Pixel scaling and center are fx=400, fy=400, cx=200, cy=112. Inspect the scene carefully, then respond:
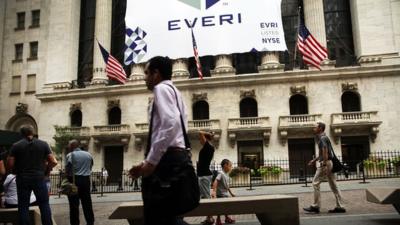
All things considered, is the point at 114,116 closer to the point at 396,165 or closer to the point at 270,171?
the point at 270,171

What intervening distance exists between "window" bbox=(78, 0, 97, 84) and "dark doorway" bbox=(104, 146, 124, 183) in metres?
8.17

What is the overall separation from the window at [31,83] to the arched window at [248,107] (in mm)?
22124

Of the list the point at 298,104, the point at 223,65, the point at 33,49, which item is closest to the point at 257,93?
the point at 298,104

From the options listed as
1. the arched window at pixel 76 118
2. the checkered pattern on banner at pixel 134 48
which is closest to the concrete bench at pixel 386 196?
the checkered pattern on banner at pixel 134 48

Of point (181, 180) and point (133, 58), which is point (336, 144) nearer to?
point (133, 58)

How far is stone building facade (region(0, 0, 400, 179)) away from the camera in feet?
101

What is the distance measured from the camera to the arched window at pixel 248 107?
33281 mm

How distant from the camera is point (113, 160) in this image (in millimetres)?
34875

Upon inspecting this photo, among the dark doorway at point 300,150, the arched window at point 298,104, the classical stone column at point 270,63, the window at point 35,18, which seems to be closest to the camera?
the dark doorway at point 300,150

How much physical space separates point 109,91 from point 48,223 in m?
28.7

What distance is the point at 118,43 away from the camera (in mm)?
39625

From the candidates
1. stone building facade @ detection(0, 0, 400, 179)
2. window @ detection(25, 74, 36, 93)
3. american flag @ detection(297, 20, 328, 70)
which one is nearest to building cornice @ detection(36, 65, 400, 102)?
stone building facade @ detection(0, 0, 400, 179)

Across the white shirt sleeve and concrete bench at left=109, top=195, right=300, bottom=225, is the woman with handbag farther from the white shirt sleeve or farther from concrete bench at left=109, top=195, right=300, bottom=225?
concrete bench at left=109, top=195, right=300, bottom=225

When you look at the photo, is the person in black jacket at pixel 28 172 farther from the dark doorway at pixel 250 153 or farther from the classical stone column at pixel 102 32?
the classical stone column at pixel 102 32
